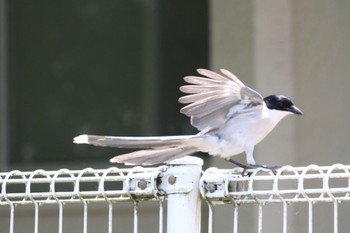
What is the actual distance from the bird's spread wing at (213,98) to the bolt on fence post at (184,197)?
1.08 ft

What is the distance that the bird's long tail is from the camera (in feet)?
8.20

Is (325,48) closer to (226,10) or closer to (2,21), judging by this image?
(226,10)

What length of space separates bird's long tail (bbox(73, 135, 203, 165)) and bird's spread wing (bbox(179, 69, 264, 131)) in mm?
67

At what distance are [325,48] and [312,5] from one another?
25cm

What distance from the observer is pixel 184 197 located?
234 cm

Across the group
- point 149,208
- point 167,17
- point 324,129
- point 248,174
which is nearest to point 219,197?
point 248,174

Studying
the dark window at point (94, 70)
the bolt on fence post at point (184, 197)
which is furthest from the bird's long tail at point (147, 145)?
the dark window at point (94, 70)

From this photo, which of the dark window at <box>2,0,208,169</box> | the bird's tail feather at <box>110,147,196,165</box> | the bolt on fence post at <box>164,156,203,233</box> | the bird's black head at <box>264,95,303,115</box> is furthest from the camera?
the dark window at <box>2,0,208,169</box>

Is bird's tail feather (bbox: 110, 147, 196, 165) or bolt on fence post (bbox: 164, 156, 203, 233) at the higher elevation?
bird's tail feather (bbox: 110, 147, 196, 165)

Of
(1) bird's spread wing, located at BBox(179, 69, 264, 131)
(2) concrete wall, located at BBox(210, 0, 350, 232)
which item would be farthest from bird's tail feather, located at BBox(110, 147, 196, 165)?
(2) concrete wall, located at BBox(210, 0, 350, 232)

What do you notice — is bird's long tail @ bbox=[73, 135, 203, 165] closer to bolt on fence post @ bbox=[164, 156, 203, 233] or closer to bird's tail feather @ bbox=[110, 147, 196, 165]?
bird's tail feather @ bbox=[110, 147, 196, 165]

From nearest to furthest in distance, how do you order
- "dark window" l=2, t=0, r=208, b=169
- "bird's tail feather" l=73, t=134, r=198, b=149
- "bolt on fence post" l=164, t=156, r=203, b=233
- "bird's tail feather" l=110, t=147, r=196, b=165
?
1. "bolt on fence post" l=164, t=156, r=203, b=233
2. "bird's tail feather" l=73, t=134, r=198, b=149
3. "bird's tail feather" l=110, t=147, r=196, b=165
4. "dark window" l=2, t=0, r=208, b=169

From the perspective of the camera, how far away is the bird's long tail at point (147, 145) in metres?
2.50

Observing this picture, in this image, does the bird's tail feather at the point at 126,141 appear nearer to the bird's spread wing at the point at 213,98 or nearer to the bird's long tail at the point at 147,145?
the bird's long tail at the point at 147,145
